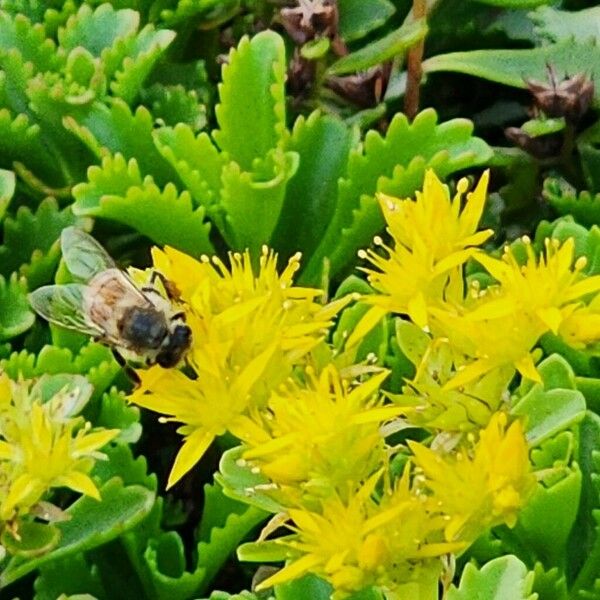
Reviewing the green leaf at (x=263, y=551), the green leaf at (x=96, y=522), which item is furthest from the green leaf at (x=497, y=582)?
the green leaf at (x=96, y=522)

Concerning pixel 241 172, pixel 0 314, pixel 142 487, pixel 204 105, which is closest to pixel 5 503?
pixel 142 487

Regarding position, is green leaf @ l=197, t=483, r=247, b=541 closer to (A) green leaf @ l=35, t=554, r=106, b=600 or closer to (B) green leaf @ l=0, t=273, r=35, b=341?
(A) green leaf @ l=35, t=554, r=106, b=600

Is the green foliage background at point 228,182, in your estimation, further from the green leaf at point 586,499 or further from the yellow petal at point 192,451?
the yellow petal at point 192,451

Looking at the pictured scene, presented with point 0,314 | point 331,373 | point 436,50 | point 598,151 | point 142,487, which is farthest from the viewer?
point 436,50

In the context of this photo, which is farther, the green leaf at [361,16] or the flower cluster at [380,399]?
the green leaf at [361,16]

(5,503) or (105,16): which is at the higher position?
(105,16)

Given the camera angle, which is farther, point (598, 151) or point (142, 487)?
point (598, 151)

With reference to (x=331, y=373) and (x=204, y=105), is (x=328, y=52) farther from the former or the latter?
(x=331, y=373)
